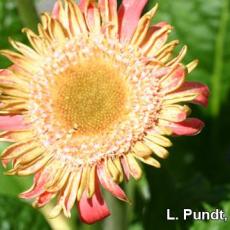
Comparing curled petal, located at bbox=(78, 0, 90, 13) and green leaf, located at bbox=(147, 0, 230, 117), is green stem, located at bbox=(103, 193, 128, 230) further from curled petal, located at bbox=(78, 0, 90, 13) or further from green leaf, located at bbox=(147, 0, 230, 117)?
green leaf, located at bbox=(147, 0, 230, 117)

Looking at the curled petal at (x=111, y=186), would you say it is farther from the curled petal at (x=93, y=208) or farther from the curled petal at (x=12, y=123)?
the curled petal at (x=12, y=123)

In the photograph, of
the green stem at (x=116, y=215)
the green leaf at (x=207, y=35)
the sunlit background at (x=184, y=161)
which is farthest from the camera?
the green leaf at (x=207, y=35)

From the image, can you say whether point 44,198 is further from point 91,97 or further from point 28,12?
point 28,12

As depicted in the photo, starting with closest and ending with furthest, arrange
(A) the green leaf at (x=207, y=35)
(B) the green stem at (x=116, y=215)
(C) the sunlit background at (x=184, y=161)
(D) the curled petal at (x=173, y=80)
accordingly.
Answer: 1. (D) the curled petal at (x=173, y=80)
2. (B) the green stem at (x=116, y=215)
3. (C) the sunlit background at (x=184, y=161)
4. (A) the green leaf at (x=207, y=35)

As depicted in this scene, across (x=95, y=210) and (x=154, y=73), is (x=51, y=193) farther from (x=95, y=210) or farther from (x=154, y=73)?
(x=154, y=73)

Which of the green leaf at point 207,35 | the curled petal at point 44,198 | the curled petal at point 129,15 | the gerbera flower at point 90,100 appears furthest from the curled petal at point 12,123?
the green leaf at point 207,35

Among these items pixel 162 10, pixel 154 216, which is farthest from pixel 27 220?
pixel 162 10

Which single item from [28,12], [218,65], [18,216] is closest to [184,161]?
[218,65]
